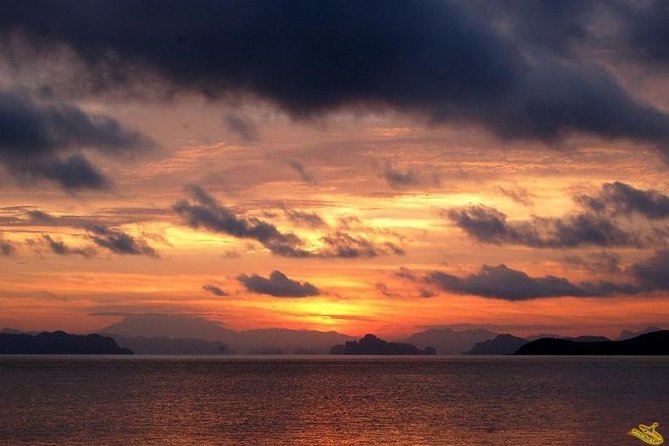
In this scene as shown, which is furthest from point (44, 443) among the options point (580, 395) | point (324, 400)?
point (580, 395)

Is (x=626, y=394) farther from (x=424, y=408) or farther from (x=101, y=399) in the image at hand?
(x=101, y=399)

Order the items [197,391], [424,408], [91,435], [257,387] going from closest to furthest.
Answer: [91,435] < [424,408] < [197,391] < [257,387]

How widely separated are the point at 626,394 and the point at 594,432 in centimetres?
6758

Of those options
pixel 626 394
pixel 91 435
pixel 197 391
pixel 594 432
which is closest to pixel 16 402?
pixel 197 391

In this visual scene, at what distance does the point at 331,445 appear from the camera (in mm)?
77438

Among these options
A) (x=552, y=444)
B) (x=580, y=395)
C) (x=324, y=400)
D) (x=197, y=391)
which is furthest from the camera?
(x=197, y=391)

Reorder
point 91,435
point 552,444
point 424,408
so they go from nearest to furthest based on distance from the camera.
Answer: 1. point 552,444
2. point 91,435
3. point 424,408

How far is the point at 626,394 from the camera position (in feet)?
489

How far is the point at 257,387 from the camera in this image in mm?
177625

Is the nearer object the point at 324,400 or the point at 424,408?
the point at 424,408

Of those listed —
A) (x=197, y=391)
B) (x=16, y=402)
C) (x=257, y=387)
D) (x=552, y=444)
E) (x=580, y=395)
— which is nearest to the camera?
(x=552, y=444)

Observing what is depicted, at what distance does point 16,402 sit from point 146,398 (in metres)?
19.1

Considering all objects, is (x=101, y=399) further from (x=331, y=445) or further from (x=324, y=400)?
(x=331, y=445)

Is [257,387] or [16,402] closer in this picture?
[16,402]
